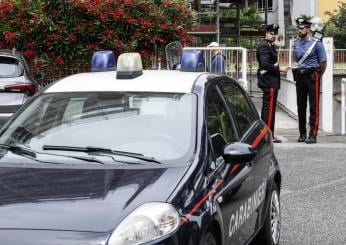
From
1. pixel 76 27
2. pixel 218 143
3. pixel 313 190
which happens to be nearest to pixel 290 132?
pixel 76 27

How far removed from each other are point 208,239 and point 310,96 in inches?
323

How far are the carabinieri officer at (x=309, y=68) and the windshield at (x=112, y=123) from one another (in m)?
7.16

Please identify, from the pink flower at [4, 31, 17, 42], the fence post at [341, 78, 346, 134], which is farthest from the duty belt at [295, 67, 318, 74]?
the pink flower at [4, 31, 17, 42]

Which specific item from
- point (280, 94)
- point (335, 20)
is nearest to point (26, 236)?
point (280, 94)

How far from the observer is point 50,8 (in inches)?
497

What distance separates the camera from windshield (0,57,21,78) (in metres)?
10.3

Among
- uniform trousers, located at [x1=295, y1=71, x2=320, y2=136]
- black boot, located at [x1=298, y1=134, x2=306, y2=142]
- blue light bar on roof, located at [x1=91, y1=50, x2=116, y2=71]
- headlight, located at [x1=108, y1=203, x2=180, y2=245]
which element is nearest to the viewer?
headlight, located at [x1=108, y1=203, x2=180, y2=245]

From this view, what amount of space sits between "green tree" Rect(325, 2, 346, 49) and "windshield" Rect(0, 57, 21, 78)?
1332 inches

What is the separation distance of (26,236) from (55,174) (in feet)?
2.12

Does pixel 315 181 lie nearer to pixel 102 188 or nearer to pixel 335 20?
pixel 102 188

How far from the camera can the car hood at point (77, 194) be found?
3432mm

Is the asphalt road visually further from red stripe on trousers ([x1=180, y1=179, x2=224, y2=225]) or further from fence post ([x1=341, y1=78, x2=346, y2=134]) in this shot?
red stripe on trousers ([x1=180, y1=179, x2=224, y2=225])

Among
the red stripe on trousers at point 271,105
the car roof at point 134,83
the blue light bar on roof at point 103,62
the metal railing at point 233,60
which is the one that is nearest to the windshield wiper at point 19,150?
the car roof at point 134,83

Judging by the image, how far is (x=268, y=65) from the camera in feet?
37.5
